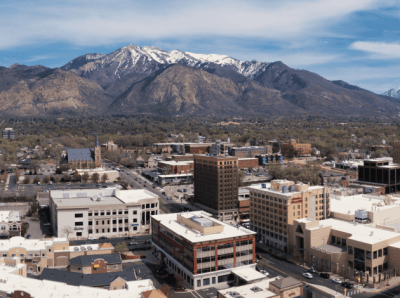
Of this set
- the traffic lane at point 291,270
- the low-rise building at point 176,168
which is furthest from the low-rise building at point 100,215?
the low-rise building at point 176,168

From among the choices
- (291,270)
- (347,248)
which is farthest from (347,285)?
(291,270)

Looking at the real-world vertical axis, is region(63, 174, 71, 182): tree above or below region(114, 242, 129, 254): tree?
above

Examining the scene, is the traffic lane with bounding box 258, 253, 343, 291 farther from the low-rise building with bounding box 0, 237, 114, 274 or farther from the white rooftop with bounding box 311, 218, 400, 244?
the low-rise building with bounding box 0, 237, 114, 274

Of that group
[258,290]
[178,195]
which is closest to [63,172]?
[178,195]

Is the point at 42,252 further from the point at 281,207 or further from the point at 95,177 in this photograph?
the point at 95,177

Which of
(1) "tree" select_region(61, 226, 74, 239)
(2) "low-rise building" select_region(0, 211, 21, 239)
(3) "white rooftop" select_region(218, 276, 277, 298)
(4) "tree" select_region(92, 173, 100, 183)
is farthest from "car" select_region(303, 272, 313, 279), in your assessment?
(4) "tree" select_region(92, 173, 100, 183)

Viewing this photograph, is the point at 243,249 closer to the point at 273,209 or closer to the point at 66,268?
the point at 273,209

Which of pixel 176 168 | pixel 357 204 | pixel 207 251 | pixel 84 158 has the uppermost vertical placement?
pixel 84 158
